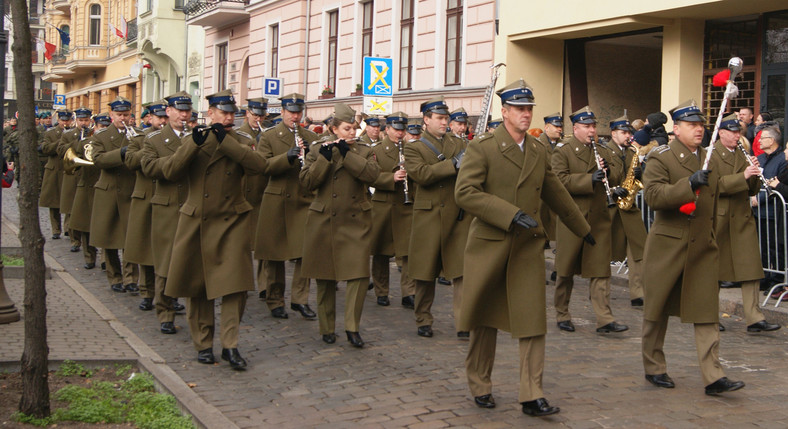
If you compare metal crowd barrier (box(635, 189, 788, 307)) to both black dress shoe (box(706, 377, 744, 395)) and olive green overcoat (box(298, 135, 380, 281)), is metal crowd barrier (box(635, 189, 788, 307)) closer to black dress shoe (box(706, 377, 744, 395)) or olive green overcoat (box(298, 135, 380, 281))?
olive green overcoat (box(298, 135, 380, 281))

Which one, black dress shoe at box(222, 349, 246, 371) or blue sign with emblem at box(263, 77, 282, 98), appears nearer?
black dress shoe at box(222, 349, 246, 371)

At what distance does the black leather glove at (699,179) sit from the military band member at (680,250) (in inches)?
1.2

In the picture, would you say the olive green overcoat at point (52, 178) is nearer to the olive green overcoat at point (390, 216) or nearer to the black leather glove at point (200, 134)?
the olive green overcoat at point (390, 216)

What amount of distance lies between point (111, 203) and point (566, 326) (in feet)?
17.9

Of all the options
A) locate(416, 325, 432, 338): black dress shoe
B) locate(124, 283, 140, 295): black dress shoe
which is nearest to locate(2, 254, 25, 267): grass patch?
locate(124, 283, 140, 295): black dress shoe

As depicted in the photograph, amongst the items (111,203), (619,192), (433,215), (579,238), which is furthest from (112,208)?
(619,192)

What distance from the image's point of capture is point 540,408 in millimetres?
6031

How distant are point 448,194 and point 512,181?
2.79m

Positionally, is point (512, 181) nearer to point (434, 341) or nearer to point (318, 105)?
point (434, 341)

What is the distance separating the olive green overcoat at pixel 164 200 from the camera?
8680 millimetres

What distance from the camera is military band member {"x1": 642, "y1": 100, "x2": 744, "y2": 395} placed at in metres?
6.83

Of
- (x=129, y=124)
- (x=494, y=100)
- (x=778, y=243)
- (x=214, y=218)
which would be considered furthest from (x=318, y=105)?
(x=214, y=218)

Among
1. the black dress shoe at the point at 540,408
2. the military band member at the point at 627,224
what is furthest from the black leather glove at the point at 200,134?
the military band member at the point at 627,224

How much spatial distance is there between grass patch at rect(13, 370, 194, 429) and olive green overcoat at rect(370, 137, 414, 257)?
4.19m
